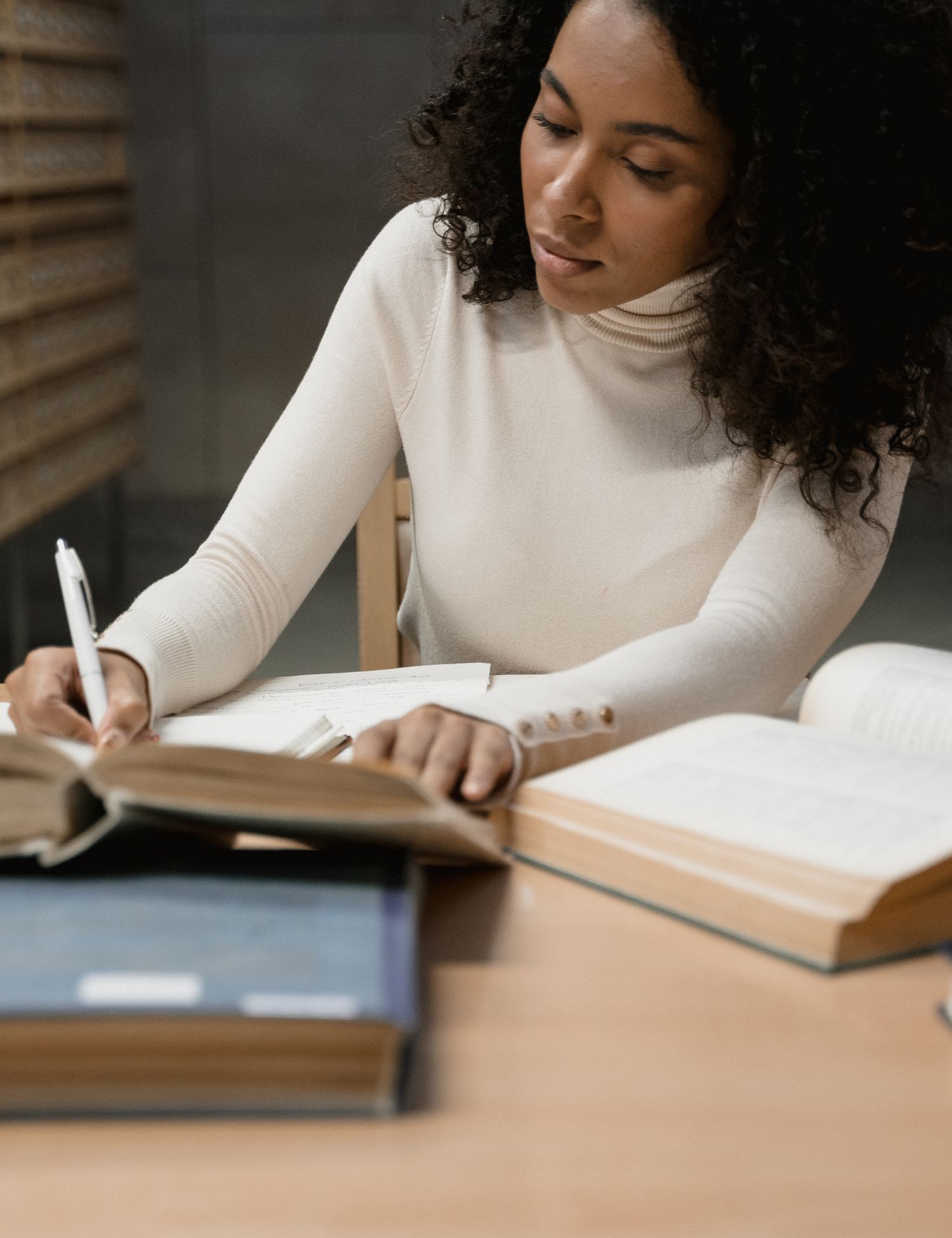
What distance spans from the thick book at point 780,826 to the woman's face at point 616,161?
20.2 inches

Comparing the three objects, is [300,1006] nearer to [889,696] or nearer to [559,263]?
[889,696]

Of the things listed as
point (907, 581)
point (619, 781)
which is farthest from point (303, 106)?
point (619, 781)

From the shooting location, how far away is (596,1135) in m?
0.53

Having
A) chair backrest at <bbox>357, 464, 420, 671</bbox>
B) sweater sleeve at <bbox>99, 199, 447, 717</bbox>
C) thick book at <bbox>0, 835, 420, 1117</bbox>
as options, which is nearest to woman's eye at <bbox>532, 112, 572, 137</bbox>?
sweater sleeve at <bbox>99, 199, 447, 717</bbox>

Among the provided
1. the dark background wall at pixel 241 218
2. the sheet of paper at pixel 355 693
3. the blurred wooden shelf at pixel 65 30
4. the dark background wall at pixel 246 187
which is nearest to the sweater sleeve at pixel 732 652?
the sheet of paper at pixel 355 693

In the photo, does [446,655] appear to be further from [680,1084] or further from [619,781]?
[680,1084]

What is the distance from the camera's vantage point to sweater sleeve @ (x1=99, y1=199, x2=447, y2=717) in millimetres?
1147

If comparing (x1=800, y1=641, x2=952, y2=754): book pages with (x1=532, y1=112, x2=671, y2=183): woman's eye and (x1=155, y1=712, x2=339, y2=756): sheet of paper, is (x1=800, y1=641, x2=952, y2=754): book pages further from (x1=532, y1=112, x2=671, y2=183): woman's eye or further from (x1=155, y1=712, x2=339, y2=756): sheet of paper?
(x1=532, y1=112, x2=671, y2=183): woman's eye

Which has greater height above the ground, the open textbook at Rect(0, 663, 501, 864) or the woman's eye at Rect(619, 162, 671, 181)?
the woman's eye at Rect(619, 162, 671, 181)

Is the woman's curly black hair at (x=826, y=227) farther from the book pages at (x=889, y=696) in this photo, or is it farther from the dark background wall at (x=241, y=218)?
the dark background wall at (x=241, y=218)

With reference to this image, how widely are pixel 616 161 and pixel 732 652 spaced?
0.44 metres

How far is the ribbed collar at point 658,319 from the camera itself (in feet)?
4.47

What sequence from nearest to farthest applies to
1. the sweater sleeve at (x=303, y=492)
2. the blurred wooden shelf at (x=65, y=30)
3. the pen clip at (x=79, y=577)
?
the pen clip at (x=79, y=577), the sweater sleeve at (x=303, y=492), the blurred wooden shelf at (x=65, y=30)

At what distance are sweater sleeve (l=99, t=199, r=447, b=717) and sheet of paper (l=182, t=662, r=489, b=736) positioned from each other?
3 centimetres
